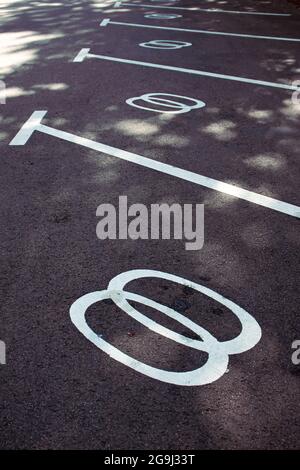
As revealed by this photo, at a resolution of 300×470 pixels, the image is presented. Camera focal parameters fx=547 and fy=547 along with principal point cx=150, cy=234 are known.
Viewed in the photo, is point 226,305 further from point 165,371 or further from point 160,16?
point 160,16

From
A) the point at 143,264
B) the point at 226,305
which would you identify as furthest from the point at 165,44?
the point at 226,305

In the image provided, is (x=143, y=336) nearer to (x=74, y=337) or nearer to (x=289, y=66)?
(x=74, y=337)

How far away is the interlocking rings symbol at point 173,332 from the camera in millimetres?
3116

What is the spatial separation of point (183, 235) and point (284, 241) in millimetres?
822

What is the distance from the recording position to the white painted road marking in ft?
16.5

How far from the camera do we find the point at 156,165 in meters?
5.88

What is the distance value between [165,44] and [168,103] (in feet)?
14.8

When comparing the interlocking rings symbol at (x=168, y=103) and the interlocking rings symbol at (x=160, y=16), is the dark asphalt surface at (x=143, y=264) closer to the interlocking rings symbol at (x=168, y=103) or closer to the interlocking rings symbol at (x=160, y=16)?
the interlocking rings symbol at (x=168, y=103)

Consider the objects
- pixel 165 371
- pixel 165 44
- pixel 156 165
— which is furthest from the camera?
pixel 165 44

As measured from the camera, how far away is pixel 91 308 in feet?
12.0

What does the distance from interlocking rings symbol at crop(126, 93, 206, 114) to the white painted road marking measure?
1385 millimetres

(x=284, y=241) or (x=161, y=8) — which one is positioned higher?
(x=161, y=8)

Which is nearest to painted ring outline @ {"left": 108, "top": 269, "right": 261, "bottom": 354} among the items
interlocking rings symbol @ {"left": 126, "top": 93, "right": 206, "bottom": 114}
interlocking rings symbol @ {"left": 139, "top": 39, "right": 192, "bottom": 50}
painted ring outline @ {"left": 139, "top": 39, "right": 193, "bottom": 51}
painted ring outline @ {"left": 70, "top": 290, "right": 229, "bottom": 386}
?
painted ring outline @ {"left": 70, "top": 290, "right": 229, "bottom": 386}
